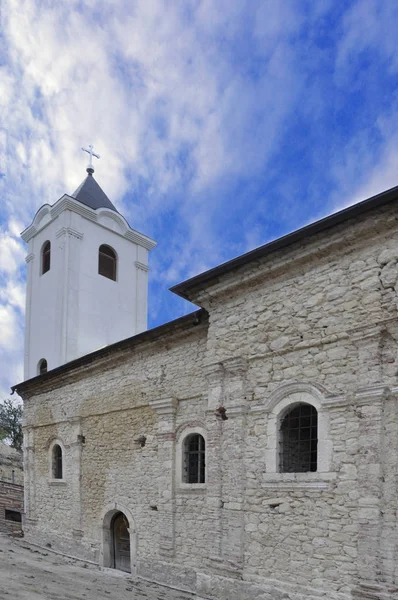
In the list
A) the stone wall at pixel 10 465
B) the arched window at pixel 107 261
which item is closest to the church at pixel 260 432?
the arched window at pixel 107 261

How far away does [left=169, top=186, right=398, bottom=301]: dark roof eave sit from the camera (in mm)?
6348

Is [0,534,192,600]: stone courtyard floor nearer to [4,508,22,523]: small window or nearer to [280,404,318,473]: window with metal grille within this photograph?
[280,404,318,473]: window with metal grille

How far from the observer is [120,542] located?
442 inches

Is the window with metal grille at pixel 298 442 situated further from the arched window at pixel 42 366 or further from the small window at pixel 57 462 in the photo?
the arched window at pixel 42 366

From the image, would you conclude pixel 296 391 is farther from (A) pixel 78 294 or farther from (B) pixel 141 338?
(A) pixel 78 294

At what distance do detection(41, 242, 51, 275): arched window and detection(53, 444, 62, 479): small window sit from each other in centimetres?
792

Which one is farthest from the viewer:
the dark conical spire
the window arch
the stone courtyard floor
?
the dark conical spire

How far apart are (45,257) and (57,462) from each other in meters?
8.82

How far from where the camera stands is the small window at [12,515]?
18.3 metres

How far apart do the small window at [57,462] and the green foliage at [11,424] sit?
27.1 m

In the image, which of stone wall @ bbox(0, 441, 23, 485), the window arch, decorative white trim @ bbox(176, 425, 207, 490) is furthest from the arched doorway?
stone wall @ bbox(0, 441, 23, 485)

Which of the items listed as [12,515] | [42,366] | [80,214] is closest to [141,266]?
[80,214]

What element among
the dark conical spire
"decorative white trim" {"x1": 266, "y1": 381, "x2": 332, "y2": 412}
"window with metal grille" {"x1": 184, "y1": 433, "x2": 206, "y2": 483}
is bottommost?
"window with metal grille" {"x1": 184, "y1": 433, "x2": 206, "y2": 483}

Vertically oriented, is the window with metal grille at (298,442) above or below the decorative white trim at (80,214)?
below
